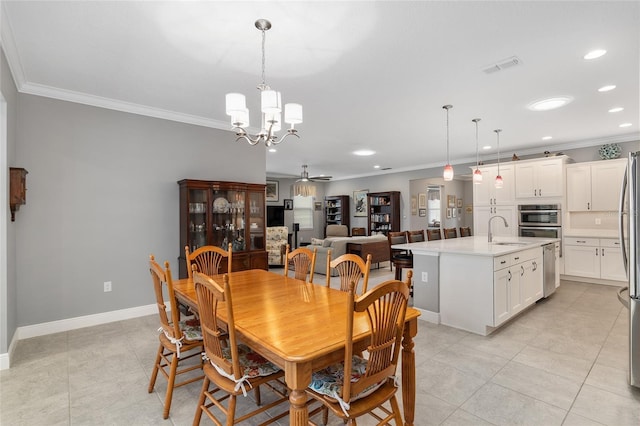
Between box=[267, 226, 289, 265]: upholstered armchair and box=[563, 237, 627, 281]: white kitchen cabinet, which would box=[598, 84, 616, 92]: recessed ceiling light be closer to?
box=[563, 237, 627, 281]: white kitchen cabinet

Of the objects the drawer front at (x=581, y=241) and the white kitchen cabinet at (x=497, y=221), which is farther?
the white kitchen cabinet at (x=497, y=221)

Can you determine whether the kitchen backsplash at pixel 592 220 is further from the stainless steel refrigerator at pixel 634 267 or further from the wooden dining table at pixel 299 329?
the wooden dining table at pixel 299 329

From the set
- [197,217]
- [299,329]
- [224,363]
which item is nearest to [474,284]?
[299,329]

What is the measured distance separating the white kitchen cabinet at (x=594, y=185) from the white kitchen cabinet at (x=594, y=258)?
24.9 inches

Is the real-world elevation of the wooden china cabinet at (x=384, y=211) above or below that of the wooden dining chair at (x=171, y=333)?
above

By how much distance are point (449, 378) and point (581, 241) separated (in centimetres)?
502

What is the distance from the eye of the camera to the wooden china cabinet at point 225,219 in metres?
4.13

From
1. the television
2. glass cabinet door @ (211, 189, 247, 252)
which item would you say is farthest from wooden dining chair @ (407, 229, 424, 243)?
the television

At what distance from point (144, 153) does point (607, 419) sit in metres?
5.03

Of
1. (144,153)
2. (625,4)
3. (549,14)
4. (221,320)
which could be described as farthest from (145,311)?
(625,4)

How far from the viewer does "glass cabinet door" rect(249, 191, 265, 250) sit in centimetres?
460

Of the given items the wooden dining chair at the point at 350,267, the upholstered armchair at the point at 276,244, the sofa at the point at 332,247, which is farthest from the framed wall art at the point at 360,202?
the wooden dining chair at the point at 350,267

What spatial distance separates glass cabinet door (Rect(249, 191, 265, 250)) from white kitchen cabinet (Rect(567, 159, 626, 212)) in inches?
227

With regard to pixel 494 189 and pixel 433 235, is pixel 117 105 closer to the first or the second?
pixel 433 235
